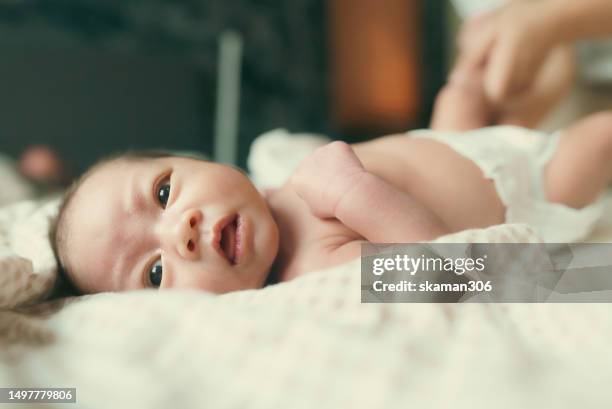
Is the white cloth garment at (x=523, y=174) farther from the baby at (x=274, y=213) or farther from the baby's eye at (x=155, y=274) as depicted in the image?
the baby's eye at (x=155, y=274)

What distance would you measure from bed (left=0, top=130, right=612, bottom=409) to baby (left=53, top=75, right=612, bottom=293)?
5.2 inches

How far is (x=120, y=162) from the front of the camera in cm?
72

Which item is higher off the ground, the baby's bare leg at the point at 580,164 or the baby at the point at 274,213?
the baby's bare leg at the point at 580,164

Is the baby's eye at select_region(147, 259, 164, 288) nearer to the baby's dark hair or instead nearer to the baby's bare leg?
the baby's dark hair

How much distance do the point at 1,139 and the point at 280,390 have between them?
1745 mm

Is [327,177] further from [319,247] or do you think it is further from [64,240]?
[64,240]

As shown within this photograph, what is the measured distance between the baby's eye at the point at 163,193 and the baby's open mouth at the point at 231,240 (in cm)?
8

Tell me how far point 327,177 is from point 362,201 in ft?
0.18

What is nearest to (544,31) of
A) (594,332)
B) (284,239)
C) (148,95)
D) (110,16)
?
(284,239)

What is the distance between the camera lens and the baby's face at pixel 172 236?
0.62 m

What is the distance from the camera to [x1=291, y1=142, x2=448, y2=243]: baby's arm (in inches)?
22.8

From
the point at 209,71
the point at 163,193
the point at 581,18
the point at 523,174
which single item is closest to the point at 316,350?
the point at 163,193

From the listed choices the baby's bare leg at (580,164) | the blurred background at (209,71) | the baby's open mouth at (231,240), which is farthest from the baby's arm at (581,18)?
the blurred background at (209,71)

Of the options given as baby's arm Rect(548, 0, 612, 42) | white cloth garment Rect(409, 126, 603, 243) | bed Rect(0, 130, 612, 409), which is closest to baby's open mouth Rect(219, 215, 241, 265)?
bed Rect(0, 130, 612, 409)
